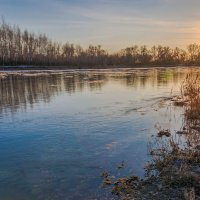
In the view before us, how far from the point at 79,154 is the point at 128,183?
8.17ft

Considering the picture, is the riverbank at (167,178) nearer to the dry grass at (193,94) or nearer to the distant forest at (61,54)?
the dry grass at (193,94)

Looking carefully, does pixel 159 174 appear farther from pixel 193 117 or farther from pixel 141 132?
pixel 193 117

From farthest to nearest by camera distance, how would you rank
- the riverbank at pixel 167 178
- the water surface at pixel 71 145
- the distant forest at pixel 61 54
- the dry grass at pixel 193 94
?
the distant forest at pixel 61 54
the dry grass at pixel 193 94
the water surface at pixel 71 145
the riverbank at pixel 167 178

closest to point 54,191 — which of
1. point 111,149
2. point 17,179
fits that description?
point 17,179

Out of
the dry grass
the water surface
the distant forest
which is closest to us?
the water surface

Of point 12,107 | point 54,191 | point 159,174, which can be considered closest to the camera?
point 54,191

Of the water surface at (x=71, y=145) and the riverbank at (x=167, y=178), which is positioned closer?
the riverbank at (x=167, y=178)

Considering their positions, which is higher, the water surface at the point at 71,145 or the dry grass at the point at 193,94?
the dry grass at the point at 193,94

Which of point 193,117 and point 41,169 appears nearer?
point 41,169

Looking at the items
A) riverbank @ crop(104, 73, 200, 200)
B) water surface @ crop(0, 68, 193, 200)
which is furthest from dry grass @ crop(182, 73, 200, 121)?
riverbank @ crop(104, 73, 200, 200)

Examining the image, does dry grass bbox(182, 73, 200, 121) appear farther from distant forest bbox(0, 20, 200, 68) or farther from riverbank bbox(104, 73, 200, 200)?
distant forest bbox(0, 20, 200, 68)

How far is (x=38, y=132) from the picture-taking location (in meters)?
10.5

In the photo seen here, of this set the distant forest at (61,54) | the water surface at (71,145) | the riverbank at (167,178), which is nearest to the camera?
the riverbank at (167,178)

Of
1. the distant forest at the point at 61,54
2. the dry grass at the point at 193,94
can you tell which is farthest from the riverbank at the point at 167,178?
the distant forest at the point at 61,54
